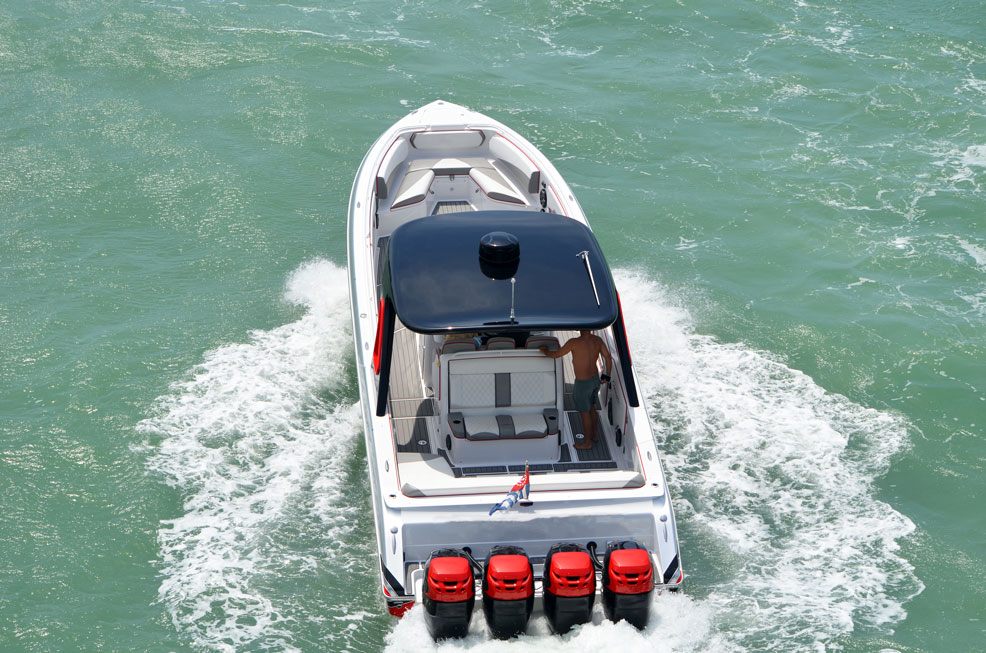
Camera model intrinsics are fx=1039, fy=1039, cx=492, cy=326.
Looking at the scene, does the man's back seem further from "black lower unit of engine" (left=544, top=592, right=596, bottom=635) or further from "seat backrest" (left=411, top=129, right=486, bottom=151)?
"seat backrest" (left=411, top=129, right=486, bottom=151)

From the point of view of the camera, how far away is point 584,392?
851 cm

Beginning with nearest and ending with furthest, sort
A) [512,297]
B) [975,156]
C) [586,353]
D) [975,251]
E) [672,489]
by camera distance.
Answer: [512,297], [586,353], [672,489], [975,251], [975,156]

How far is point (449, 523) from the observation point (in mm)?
7375

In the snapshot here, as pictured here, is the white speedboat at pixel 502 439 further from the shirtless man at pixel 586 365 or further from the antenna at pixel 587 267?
the shirtless man at pixel 586 365

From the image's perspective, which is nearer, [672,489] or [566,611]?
[566,611]

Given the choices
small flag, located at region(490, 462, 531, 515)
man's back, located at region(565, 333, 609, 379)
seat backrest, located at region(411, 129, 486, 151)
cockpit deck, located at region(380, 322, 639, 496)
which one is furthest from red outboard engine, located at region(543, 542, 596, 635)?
seat backrest, located at region(411, 129, 486, 151)

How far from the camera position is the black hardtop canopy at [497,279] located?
763 cm

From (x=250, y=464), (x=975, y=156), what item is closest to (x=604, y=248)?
(x=250, y=464)

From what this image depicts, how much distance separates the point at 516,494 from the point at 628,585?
103cm

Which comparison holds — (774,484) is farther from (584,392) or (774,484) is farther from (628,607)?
(628,607)

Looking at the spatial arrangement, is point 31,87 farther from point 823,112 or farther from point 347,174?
point 823,112

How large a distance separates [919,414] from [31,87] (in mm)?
14219

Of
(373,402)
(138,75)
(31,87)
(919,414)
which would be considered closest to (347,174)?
(138,75)

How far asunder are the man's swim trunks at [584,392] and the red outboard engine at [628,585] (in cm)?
168
